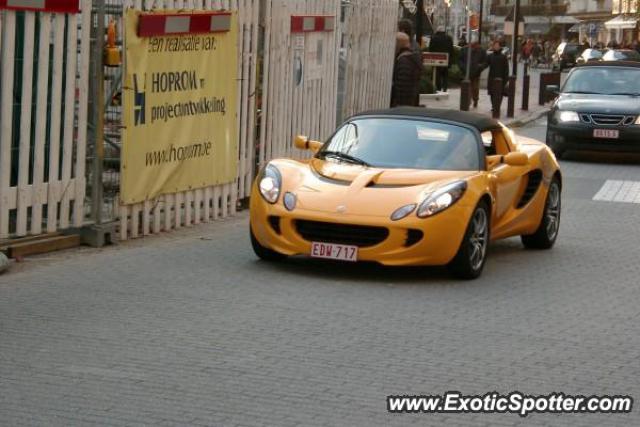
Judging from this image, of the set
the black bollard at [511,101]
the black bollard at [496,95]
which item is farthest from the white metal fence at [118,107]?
the black bollard at [511,101]

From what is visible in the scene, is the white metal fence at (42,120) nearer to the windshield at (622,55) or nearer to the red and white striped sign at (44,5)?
the red and white striped sign at (44,5)

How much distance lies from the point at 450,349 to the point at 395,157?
3.71m

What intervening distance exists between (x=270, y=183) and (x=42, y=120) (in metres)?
1.95

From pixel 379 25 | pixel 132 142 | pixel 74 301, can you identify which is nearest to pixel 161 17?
pixel 132 142

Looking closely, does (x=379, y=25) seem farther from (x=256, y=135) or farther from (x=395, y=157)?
(x=395, y=157)

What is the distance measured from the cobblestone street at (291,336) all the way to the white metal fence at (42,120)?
0.46 metres

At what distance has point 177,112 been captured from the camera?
13875 mm

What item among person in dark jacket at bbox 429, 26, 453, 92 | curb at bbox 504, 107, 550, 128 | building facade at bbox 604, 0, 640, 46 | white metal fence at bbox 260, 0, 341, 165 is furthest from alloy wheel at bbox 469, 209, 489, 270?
building facade at bbox 604, 0, 640, 46

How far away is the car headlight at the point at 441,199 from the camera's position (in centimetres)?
1108

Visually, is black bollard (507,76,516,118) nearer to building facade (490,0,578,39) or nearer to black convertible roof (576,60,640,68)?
black convertible roof (576,60,640,68)

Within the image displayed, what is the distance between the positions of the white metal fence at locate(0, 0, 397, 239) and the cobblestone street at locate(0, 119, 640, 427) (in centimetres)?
50

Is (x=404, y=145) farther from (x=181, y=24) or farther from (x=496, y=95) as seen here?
(x=496, y=95)

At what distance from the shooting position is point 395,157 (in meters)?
12.1

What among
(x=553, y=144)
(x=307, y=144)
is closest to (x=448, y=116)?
(x=307, y=144)
